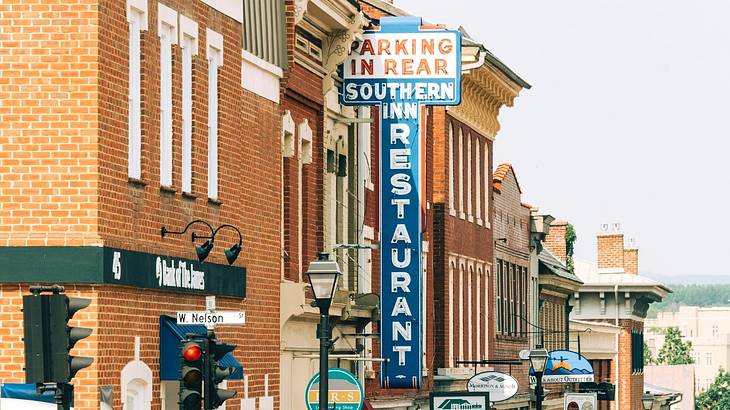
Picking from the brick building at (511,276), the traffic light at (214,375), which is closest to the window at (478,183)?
the brick building at (511,276)

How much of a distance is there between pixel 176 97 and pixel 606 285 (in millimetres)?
60252

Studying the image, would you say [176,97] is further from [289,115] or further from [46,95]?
[289,115]

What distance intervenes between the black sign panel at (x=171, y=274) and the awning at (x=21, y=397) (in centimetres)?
146

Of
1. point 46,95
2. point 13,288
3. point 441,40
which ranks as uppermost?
point 441,40

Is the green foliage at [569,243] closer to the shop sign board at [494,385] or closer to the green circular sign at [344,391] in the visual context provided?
the shop sign board at [494,385]

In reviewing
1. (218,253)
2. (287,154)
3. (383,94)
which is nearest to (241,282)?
(218,253)

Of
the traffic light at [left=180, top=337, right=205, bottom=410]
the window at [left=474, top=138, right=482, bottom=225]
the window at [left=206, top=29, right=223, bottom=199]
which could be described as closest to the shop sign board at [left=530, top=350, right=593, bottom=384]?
the window at [left=474, top=138, right=482, bottom=225]

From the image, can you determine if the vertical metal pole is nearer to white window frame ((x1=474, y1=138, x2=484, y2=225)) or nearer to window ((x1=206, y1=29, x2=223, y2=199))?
window ((x1=206, y1=29, x2=223, y2=199))

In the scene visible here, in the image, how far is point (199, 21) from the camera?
24469 millimetres

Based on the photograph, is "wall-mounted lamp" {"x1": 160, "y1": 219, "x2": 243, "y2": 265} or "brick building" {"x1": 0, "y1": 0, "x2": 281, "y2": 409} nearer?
"brick building" {"x1": 0, "y1": 0, "x2": 281, "y2": 409}

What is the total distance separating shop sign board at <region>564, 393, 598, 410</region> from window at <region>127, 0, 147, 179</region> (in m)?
37.9

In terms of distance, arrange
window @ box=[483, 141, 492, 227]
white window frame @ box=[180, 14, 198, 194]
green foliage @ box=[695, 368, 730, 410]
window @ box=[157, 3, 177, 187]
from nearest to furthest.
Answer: window @ box=[157, 3, 177, 187] < white window frame @ box=[180, 14, 198, 194] < window @ box=[483, 141, 492, 227] < green foliage @ box=[695, 368, 730, 410]

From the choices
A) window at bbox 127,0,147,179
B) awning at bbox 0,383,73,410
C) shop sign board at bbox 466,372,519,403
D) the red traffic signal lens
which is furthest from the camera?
shop sign board at bbox 466,372,519,403

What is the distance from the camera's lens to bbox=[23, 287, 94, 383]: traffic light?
49.5 feet
